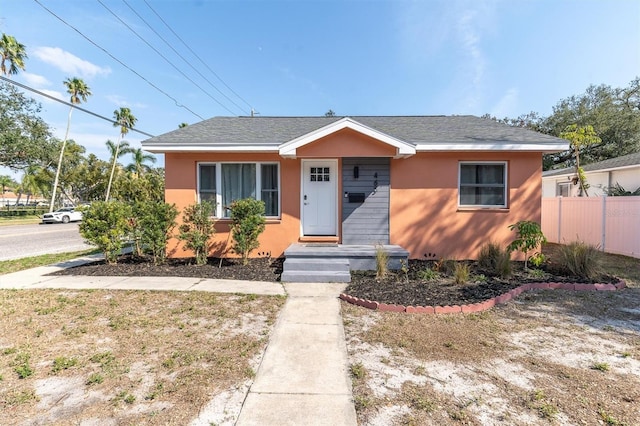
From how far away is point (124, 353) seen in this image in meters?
3.20

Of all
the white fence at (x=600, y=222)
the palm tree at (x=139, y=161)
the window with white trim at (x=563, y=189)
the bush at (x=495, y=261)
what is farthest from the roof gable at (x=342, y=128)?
the palm tree at (x=139, y=161)

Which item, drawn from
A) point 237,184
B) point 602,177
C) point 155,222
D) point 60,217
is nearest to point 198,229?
point 155,222

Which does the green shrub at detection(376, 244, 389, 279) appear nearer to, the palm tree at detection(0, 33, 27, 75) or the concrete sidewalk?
the concrete sidewalk

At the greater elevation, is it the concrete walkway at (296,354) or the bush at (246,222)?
the bush at (246,222)

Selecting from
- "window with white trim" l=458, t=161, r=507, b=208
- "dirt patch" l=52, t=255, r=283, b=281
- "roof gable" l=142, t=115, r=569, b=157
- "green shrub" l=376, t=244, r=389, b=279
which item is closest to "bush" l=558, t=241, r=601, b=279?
"window with white trim" l=458, t=161, r=507, b=208

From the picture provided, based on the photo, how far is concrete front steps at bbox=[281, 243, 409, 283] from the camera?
6102 mm

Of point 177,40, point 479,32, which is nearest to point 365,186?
point 479,32

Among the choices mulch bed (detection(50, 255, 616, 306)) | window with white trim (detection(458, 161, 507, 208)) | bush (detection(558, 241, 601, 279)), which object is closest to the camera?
mulch bed (detection(50, 255, 616, 306))

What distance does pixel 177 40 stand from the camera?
40.8 feet

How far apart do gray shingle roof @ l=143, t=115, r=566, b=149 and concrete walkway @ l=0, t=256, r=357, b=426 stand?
11.7 ft

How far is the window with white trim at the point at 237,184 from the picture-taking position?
8055 mm

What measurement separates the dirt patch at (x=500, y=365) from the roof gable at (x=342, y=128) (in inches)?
157

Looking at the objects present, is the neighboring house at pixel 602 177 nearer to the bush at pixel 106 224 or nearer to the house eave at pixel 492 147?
the house eave at pixel 492 147

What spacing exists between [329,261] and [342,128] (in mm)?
3244
